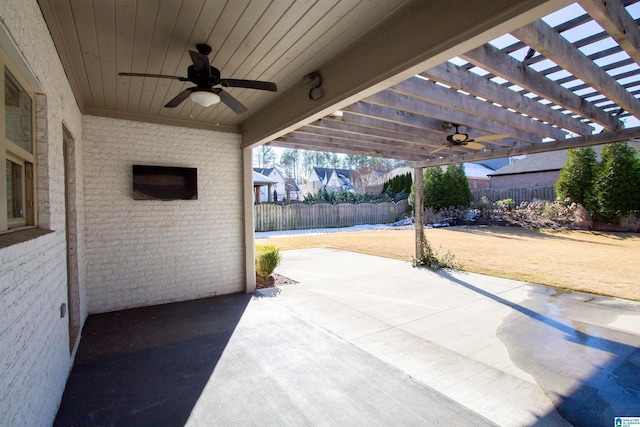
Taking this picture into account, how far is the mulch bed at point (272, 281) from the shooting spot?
568 cm

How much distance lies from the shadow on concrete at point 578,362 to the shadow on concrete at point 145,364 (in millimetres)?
2594

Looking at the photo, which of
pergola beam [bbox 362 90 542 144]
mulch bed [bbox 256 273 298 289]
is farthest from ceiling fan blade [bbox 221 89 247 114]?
mulch bed [bbox 256 273 298 289]

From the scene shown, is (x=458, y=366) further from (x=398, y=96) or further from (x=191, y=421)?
(x=398, y=96)

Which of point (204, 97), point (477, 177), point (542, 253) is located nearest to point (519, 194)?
point (542, 253)

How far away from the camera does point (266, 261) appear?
5.85m

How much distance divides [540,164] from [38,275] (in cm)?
2263

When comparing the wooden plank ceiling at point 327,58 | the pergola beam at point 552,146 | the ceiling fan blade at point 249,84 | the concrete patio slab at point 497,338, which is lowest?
the concrete patio slab at point 497,338

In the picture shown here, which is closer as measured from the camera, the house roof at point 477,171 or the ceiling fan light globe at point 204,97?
the ceiling fan light globe at point 204,97

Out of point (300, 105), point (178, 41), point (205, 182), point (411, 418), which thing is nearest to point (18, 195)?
point (178, 41)

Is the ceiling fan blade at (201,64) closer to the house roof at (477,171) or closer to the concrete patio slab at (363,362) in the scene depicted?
the concrete patio slab at (363,362)

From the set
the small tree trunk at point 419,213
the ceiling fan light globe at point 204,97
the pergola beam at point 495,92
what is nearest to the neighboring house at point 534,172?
the small tree trunk at point 419,213

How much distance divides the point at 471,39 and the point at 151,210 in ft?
14.9

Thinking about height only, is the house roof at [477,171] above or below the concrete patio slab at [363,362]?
above

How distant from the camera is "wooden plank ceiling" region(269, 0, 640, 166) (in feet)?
8.03
